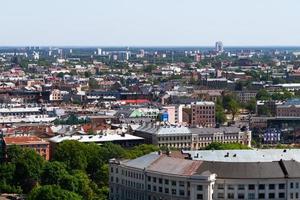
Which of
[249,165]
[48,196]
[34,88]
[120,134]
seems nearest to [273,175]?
[249,165]

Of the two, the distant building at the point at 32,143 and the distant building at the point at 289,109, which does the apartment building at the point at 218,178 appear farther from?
the distant building at the point at 289,109

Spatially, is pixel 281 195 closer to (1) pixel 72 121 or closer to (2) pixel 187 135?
(2) pixel 187 135

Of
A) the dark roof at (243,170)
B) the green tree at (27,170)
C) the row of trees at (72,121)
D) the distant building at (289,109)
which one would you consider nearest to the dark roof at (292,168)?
the dark roof at (243,170)

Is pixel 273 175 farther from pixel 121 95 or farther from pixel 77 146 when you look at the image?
pixel 121 95

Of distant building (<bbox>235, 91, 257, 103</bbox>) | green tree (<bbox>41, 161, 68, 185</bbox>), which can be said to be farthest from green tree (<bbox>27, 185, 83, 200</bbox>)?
distant building (<bbox>235, 91, 257, 103</bbox>)

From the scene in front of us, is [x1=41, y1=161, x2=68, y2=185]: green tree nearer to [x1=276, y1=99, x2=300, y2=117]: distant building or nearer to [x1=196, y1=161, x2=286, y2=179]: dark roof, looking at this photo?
[x1=196, y1=161, x2=286, y2=179]: dark roof

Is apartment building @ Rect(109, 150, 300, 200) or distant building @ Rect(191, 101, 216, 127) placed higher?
apartment building @ Rect(109, 150, 300, 200)
